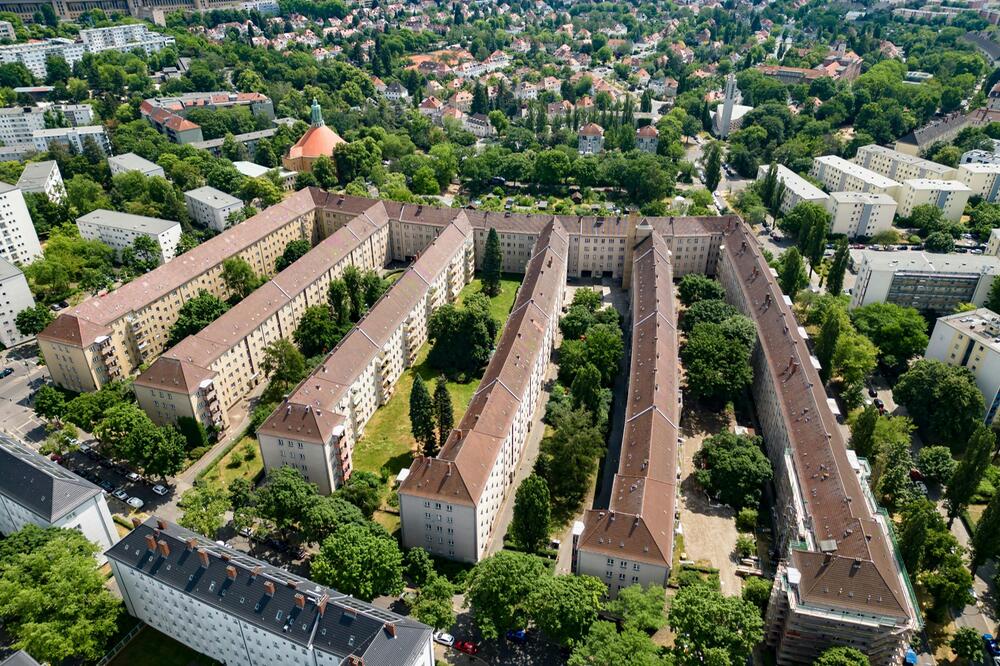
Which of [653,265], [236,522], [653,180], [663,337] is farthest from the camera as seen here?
[653,180]

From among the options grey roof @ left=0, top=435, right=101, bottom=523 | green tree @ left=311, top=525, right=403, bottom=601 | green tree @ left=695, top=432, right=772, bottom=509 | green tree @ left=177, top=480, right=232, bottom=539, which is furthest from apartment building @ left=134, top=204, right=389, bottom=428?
green tree @ left=695, top=432, right=772, bottom=509

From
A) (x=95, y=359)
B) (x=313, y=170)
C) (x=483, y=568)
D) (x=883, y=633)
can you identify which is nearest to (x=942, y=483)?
(x=883, y=633)

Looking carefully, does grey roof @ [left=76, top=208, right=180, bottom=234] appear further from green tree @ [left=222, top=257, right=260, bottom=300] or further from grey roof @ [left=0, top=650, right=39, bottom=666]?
grey roof @ [left=0, top=650, right=39, bottom=666]

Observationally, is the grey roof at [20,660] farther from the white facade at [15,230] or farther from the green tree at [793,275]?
the green tree at [793,275]

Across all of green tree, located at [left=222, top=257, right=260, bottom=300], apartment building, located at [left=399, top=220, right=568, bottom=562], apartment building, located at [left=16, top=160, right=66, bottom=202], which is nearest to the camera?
apartment building, located at [left=399, top=220, right=568, bottom=562]

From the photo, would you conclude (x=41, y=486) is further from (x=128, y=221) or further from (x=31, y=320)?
(x=128, y=221)

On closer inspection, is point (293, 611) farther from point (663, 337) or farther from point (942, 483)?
point (942, 483)

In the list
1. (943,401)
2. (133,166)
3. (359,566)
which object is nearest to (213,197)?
(133,166)
